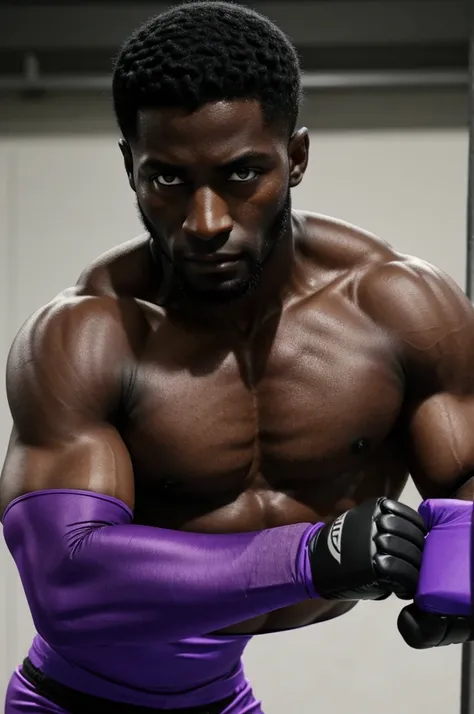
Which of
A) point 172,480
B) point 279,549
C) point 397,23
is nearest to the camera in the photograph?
point 279,549

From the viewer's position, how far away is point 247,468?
111cm

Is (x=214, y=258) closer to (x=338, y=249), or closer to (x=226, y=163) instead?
(x=226, y=163)

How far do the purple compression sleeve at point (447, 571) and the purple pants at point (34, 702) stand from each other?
480mm

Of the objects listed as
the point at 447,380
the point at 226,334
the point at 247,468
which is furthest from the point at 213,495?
the point at 447,380

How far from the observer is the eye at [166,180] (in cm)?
96

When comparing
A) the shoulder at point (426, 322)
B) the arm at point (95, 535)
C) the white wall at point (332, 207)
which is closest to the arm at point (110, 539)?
the arm at point (95, 535)

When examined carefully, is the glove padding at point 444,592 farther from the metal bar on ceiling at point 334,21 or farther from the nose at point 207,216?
the metal bar on ceiling at point 334,21

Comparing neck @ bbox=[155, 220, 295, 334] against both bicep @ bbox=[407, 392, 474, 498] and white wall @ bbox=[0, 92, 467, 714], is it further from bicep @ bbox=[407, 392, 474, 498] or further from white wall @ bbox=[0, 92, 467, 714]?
white wall @ bbox=[0, 92, 467, 714]

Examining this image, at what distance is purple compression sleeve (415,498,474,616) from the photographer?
85 cm

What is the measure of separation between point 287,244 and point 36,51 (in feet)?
4.60

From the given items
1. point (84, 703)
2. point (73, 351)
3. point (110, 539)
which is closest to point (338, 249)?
point (73, 351)

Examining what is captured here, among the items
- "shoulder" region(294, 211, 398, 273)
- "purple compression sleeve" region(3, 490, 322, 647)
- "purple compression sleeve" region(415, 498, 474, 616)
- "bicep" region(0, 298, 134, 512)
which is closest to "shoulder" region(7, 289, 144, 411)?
"bicep" region(0, 298, 134, 512)

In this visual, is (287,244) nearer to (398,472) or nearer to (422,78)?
(398,472)

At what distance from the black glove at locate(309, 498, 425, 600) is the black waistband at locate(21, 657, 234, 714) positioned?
442 millimetres
